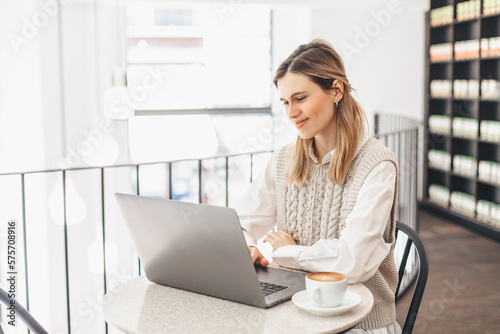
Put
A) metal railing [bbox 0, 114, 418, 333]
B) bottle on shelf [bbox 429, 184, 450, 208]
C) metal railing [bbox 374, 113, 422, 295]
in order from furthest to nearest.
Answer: metal railing [bbox 0, 114, 418, 333] < bottle on shelf [bbox 429, 184, 450, 208] < metal railing [bbox 374, 113, 422, 295]

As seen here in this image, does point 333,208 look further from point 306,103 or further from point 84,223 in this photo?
point 84,223

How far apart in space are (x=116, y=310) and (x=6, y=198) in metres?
5.14

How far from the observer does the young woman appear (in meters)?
1.38

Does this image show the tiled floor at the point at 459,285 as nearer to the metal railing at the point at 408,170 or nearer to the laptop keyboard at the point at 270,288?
the metal railing at the point at 408,170

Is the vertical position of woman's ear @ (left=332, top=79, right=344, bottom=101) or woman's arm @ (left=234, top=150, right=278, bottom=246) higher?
woman's ear @ (left=332, top=79, right=344, bottom=101)

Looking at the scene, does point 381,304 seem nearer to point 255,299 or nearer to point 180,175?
point 255,299

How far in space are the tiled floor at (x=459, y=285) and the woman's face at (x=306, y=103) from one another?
1854 mm

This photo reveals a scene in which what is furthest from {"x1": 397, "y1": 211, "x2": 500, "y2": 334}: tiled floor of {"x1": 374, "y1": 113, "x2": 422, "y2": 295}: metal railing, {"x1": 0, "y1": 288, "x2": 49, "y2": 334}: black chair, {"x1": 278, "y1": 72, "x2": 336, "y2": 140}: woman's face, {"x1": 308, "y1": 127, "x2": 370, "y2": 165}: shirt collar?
{"x1": 0, "y1": 288, "x2": 49, "y2": 334}: black chair

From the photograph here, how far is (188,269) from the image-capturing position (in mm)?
1238

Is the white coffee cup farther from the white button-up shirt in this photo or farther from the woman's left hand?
the woman's left hand

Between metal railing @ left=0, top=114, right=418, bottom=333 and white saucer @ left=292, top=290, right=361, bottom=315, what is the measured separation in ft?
14.9

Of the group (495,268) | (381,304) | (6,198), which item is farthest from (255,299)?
(6,198)

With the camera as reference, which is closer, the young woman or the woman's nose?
the young woman

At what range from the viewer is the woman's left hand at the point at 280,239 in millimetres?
1538
